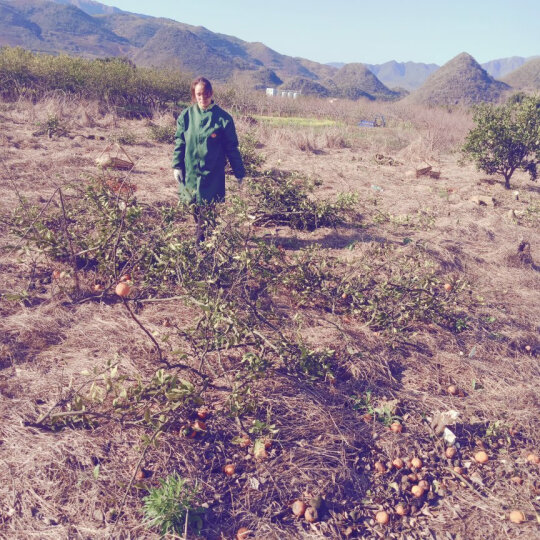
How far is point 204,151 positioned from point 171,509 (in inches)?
116

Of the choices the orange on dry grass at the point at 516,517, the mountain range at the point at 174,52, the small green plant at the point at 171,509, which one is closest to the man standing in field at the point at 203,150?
the small green plant at the point at 171,509

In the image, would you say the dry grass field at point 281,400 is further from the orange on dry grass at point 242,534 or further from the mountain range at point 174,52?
the mountain range at point 174,52

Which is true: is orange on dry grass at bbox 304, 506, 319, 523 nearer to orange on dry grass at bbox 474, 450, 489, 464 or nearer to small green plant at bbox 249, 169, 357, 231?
orange on dry grass at bbox 474, 450, 489, 464

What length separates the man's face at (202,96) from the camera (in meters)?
3.52

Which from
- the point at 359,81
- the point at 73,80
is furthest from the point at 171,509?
the point at 359,81

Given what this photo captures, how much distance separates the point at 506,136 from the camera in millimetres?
7414

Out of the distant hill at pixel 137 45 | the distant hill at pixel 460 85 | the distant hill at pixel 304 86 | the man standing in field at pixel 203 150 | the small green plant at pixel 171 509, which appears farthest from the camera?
the distant hill at pixel 137 45

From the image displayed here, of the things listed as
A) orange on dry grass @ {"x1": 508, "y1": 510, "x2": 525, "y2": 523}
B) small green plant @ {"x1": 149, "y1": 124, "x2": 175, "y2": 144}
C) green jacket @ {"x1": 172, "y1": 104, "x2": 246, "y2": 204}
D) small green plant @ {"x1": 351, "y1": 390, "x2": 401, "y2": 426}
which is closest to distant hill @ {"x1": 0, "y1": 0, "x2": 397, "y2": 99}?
small green plant @ {"x1": 149, "y1": 124, "x2": 175, "y2": 144}

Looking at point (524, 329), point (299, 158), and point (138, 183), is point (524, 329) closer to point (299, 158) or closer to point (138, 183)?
point (138, 183)

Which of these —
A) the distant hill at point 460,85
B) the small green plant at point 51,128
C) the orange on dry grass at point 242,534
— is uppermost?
the distant hill at point 460,85

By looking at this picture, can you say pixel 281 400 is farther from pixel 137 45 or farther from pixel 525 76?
pixel 137 45

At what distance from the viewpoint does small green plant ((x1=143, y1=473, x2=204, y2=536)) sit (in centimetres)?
170

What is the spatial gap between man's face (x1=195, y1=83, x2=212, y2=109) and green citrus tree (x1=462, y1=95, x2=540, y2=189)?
629 cm

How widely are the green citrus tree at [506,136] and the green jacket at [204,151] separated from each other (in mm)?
6139
